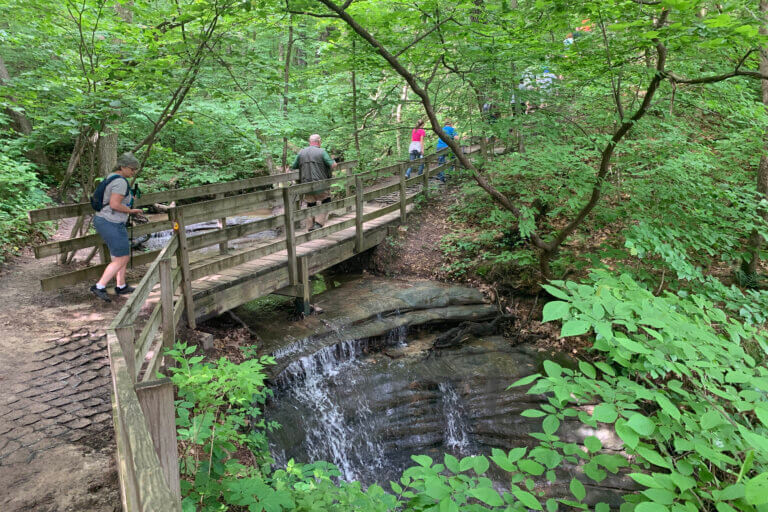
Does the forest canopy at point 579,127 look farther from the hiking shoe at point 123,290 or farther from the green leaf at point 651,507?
the hiking shoe at point 123,290

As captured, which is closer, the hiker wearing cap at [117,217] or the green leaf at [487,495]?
the green leaf at [487,495]

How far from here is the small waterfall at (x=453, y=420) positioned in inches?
234

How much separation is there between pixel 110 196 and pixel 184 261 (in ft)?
4.03

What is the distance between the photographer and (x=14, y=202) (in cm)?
1007

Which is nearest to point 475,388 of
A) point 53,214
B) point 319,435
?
point 319,435

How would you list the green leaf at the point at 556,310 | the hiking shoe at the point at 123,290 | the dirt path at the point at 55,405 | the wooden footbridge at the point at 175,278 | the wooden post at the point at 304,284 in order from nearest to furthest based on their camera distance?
the wooden footbridge at the point at 175,278, the green leaf at the point at 556,310, the dirt path at the point at 55,405, the hiking shoe at the point at 123,290, the wooden post at the point at 304,284

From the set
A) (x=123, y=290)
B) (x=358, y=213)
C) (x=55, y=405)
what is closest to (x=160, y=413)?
(x=55, y=405)

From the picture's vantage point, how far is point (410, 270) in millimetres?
9930

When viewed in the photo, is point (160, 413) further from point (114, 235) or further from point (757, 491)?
point (114, 235)

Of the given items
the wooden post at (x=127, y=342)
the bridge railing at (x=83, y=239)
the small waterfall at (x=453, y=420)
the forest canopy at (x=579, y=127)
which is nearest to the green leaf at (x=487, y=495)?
the forest canopy at (x=579, y=127)

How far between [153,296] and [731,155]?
9089 mm

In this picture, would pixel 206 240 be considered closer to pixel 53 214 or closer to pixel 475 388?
pixel 53 214

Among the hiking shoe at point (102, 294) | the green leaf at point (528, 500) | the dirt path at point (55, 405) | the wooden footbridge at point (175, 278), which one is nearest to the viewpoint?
the wooden footbridge at point (175, 278)

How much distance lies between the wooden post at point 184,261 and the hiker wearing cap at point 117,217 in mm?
803
